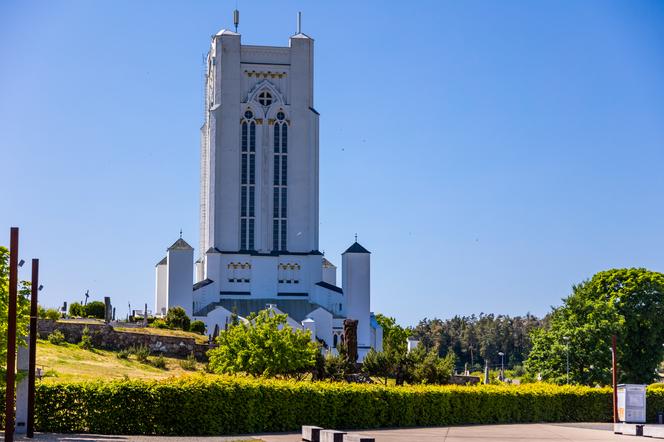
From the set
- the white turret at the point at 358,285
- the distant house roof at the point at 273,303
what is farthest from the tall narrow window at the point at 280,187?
the white turret at the point at 358,285

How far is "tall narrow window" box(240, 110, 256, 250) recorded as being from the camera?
8412 cm

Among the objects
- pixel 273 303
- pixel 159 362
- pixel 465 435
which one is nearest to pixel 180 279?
pixel 273 303

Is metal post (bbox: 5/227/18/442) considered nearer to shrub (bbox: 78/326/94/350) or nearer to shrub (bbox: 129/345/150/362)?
shrub (bbox: 129/345/150/362)

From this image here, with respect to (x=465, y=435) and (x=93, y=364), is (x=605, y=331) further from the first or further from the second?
(x=93, y=364)

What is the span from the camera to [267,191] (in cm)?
8425

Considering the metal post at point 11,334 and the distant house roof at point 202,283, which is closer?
the metal post at point 11,334

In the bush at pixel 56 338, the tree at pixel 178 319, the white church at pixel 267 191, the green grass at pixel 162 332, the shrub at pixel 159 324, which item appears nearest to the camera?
the bush at pixel 56 338

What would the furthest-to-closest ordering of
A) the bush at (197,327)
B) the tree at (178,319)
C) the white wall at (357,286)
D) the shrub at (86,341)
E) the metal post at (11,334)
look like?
the white wall at (357,286)
the bush at (197,327)
the tree at (178,319)
the shrub at (86,341)
the metal post at (11,334)

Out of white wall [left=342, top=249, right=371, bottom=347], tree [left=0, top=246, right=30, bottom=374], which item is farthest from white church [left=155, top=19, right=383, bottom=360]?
tree [left=0, top=246, right=30, bottom=374]

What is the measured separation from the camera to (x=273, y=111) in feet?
278

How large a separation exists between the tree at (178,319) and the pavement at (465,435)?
36415mm

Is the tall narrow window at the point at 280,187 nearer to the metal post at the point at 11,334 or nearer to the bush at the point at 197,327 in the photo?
the bush at the point at 197,327

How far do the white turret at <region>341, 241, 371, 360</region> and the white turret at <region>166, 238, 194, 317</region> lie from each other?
1220cm

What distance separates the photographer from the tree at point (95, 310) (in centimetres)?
7300
